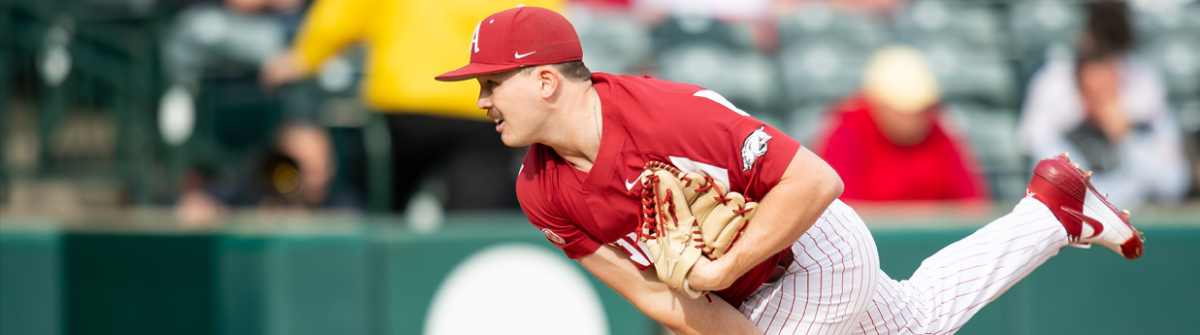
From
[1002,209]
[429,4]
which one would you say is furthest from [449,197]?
[1002,209]

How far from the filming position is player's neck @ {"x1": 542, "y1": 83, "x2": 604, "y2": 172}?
218 centimetres

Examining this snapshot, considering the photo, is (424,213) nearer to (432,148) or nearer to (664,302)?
(432,148)

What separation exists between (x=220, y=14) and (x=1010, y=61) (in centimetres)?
405

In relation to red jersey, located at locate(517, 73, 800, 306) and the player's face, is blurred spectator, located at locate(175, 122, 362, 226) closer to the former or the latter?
red jersey, located at locate(517, 73, 800, 306)

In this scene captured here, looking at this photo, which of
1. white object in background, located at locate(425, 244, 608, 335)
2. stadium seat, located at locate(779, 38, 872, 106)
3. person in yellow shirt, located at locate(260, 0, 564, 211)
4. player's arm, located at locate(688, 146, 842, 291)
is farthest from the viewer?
stadium seat, located at locate(779, 38, 872, 106)

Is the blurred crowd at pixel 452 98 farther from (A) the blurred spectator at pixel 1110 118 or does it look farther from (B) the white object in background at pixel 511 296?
(B) the white object in background at pixel 511 296

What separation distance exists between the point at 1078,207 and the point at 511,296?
2097 millimetres

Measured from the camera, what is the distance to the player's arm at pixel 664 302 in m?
2.35

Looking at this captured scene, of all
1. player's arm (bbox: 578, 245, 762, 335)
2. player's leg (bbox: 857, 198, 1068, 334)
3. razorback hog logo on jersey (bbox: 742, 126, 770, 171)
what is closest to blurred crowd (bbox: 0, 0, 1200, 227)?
player's arm (bbox: 578, 245, 762, 335)

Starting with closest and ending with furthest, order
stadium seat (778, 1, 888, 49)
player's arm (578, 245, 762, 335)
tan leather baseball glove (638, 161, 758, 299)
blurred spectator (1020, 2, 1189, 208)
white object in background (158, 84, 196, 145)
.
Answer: tan leather baseball glove (638, 161, 758, 299), player's arm (578, 245, 762, 335), blurred spectator (1020, 2, 1189, 208), white object in background (158, 84, 196, 145), stadium seat (778, 1, 888, 49)

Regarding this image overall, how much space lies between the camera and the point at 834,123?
4629mm

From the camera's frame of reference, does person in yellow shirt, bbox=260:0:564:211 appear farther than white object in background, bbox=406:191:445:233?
No

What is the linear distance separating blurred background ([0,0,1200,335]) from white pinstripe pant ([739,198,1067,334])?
1305 mm

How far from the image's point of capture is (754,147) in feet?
6.75
